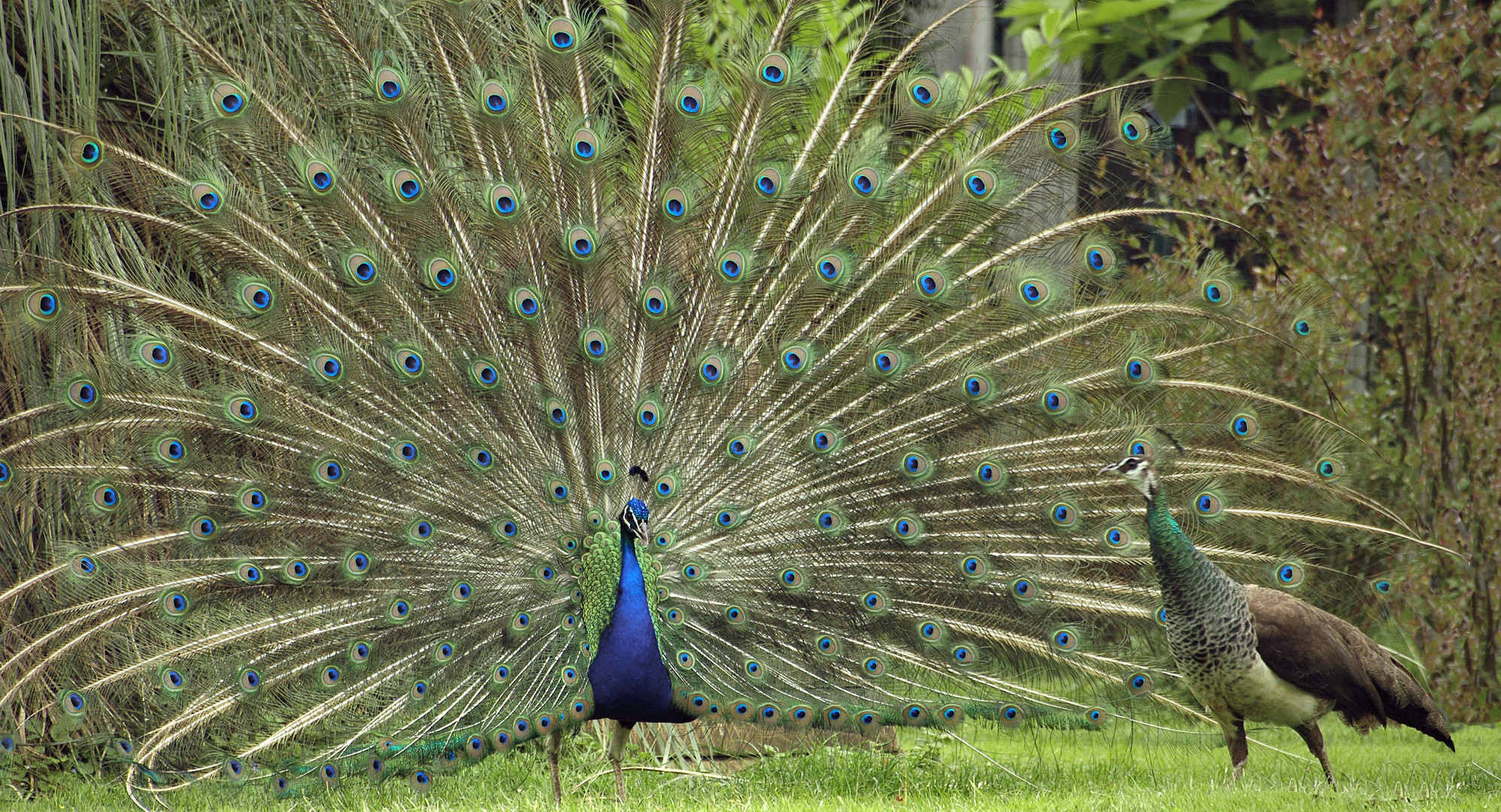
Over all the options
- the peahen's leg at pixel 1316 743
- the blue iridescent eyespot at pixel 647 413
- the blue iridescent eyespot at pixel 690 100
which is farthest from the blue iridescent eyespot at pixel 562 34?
the peahen's leg at pixel 1316 743

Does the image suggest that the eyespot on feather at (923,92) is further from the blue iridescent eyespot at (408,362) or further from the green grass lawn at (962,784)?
the green grass lawn at (962,784)

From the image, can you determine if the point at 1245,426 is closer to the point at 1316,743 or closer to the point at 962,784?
the point at 1316,743

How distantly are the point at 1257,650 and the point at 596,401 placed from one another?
2.22m

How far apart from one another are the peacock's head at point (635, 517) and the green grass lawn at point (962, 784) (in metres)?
0.85

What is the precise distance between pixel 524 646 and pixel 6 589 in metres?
1.71

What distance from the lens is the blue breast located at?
4180mm

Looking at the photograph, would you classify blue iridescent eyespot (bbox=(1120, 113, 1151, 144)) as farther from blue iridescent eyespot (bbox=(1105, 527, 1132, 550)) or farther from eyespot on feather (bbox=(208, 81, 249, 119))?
eyespot on feather (bbox=(208, 81, 249, 119))

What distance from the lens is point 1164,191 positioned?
24.2ft

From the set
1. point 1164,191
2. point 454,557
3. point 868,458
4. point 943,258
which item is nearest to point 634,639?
point 454,557

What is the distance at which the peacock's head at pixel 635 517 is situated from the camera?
4098mm

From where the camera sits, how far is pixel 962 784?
15.4 feet

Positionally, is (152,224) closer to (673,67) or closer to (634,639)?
(673,67)

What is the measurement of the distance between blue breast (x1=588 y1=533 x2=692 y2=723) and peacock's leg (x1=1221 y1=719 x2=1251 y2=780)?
179cm

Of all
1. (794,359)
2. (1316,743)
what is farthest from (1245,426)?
(794,359)
